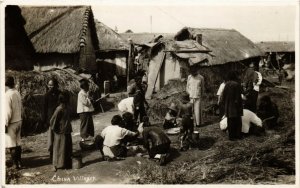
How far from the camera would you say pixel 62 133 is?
5.50 m

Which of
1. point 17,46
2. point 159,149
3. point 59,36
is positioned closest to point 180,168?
point 159,149

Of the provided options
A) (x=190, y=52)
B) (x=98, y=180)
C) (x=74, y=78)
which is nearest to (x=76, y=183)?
(x=98, y=180)

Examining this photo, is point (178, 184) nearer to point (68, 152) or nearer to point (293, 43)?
point (68, 152)

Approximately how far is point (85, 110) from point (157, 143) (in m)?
1.49

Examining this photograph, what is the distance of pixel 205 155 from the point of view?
237 inches

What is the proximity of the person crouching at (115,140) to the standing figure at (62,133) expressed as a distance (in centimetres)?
58

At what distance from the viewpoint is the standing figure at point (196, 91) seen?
23.4ft

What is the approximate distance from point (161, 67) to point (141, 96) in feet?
7.16

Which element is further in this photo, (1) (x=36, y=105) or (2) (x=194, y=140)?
(1) (x=36, y=105)

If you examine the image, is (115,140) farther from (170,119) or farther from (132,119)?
(170,119)

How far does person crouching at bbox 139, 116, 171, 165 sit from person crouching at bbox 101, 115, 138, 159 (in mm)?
279

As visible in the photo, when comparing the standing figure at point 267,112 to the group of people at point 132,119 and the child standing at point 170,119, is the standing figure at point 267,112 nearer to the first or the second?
the group of people at point 132,119

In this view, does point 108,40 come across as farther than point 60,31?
Yes

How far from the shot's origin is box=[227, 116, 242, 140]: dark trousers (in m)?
6.50
